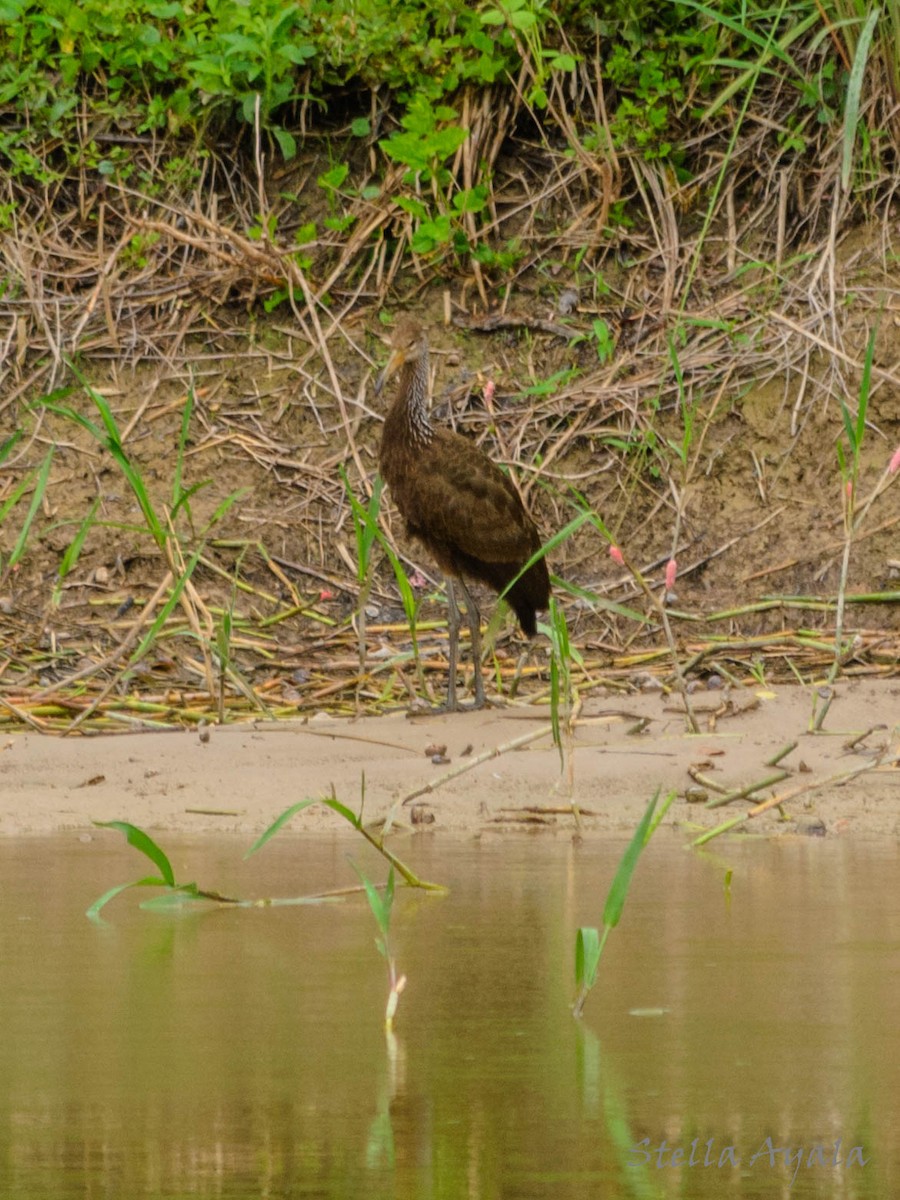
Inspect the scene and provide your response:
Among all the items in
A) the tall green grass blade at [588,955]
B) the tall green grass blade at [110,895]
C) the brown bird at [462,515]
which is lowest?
the tall green grass blade at [588,955]

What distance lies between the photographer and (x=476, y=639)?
6770 mm

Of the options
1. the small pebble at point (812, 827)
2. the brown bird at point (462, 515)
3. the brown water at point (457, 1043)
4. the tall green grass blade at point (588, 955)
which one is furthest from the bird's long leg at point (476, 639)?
the tall green grass blade at point (588, 955)

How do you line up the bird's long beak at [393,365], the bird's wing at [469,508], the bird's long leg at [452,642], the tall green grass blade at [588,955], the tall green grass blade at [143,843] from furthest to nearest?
the bird's long beak at [393,365] < the bird's wing at [469,508] < the bird's long leg at [452,642] < the tall green grass blade at [143,843] < the tall green grass blade at [588,955]

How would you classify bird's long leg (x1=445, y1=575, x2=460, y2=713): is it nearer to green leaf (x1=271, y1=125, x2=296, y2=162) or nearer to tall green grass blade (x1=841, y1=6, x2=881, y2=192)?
tall green grass blade (x1=841, y1=6, x2=881, y2=192)

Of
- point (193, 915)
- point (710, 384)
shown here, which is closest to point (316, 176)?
point (710, 384)

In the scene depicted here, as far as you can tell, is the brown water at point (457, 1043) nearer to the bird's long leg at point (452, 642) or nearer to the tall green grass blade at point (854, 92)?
the bird's long leg at point (452, 642)

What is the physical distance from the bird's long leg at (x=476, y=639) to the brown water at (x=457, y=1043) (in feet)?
8.96

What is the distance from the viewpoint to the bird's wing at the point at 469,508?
679 centimetres

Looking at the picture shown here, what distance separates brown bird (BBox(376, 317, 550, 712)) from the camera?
22.3ft

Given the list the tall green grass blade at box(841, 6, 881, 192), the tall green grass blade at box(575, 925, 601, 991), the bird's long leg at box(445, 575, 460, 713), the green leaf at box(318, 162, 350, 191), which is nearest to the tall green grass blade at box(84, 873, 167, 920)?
the tall green grass blade at box(575, 925, 601, 991)

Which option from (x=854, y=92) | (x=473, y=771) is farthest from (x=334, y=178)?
(x=473, y=771)

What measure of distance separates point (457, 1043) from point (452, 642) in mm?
4300

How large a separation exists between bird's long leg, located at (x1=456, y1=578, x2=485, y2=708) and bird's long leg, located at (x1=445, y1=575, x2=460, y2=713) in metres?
0.05

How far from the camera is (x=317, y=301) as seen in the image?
8391 millimetres
